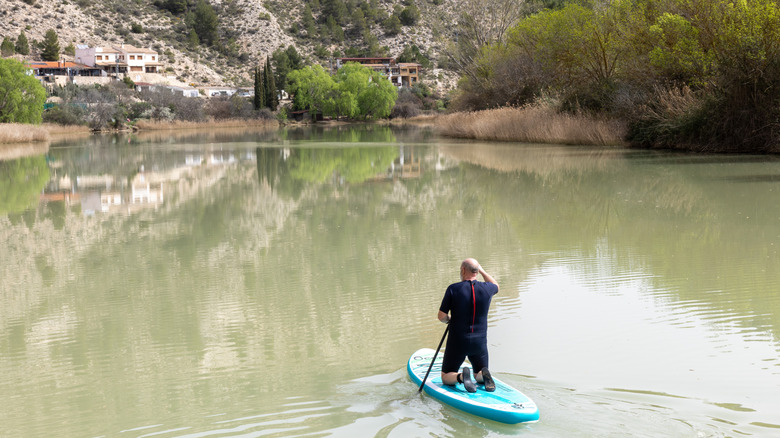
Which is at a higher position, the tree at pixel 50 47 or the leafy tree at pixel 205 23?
the leafy tree at pixel 205 23

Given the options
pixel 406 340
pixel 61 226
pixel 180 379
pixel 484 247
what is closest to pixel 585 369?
pixel 406 340

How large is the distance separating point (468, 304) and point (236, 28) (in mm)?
138277

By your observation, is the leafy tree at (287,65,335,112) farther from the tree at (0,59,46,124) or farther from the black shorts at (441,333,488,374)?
the black shorts at (441,333,488,374)

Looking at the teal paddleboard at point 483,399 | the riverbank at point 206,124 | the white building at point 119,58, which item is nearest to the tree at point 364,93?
the riverbank at point 206,124

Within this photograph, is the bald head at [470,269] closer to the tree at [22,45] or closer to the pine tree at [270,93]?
the pine tree at [270,93]

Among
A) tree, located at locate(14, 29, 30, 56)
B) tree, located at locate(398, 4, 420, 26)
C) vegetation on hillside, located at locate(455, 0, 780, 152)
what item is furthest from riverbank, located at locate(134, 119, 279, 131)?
tree, located at locate(398, 4, 420, 26)

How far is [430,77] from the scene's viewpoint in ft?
450

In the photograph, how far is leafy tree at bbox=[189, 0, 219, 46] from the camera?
133500 mm

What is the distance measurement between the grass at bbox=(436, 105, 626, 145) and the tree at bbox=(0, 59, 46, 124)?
33.0 metres

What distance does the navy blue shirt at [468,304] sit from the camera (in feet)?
19.7

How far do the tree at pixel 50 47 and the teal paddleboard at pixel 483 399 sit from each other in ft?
398

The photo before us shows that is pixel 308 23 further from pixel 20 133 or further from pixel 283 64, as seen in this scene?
pixel 20 133

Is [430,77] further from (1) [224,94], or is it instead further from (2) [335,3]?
(1) [224,94]

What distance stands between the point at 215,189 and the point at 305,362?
1602cm
